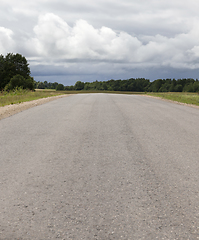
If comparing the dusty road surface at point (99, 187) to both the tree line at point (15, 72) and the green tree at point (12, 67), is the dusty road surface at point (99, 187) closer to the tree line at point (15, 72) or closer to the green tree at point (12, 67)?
the tree line at point (15, 72)

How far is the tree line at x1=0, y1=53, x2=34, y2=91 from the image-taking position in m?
54.1

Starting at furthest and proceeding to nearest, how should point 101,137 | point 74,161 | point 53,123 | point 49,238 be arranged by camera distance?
point 53,123 < point 101,137 < point 74,161 < point 49,238

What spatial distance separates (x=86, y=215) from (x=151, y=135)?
4889 mm

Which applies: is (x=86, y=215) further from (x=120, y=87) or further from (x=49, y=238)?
(x=120, y=87)

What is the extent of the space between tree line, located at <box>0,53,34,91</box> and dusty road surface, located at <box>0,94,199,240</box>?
5068 cm

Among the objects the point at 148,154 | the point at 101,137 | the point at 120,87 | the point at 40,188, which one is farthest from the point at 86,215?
the point at 120,87

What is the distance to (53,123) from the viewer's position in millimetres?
9328

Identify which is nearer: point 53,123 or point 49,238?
point 49,238

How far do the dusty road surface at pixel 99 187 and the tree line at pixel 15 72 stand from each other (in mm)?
50684

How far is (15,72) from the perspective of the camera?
192 feet

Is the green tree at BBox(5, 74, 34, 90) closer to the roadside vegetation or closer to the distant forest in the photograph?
the roadside vegetation

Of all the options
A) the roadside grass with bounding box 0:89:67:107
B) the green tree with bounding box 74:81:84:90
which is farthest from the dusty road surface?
the green tree with bounding box 74:81:84:90

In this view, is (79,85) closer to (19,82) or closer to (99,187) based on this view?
(19,82)

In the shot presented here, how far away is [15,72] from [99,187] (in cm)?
6004
